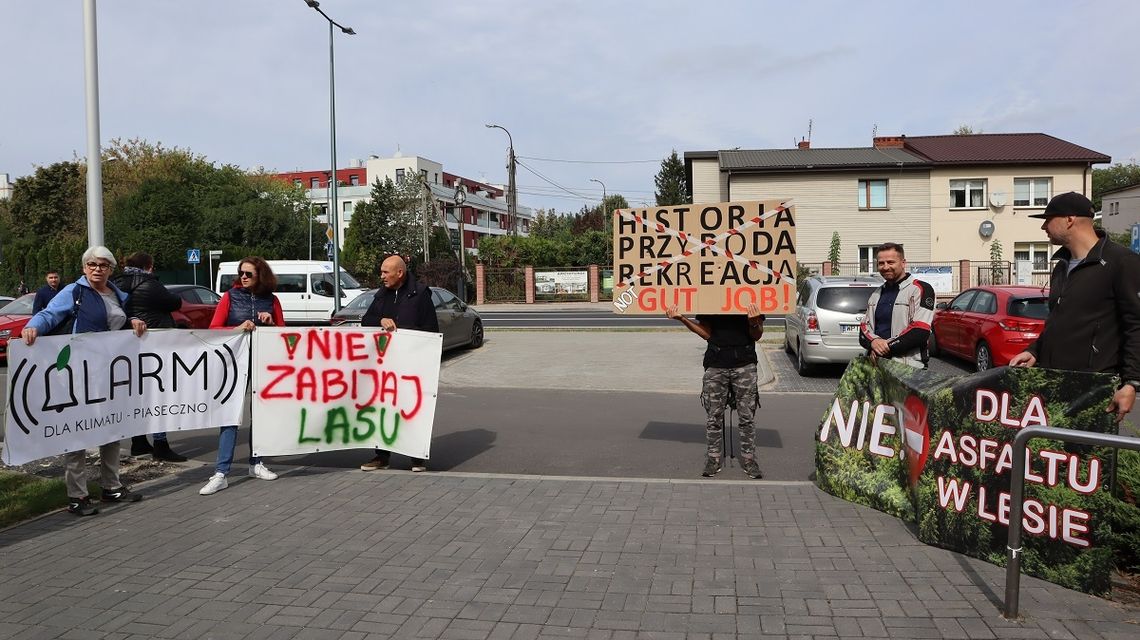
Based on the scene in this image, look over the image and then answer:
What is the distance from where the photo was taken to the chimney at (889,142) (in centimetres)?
4403

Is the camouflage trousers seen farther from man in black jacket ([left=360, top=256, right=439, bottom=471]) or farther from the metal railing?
the metal railing

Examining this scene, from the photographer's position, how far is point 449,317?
16.9 meters

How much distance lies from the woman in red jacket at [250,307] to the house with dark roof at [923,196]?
34584 millimetres

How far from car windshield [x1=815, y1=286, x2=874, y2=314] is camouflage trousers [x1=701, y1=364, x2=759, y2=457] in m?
6.97

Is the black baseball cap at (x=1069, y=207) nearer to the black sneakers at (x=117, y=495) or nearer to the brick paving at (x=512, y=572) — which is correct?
the brick paving at (x=512, y=572)

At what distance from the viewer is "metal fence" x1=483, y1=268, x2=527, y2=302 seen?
4341 centimetres

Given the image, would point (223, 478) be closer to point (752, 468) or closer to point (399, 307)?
point (399, 307)

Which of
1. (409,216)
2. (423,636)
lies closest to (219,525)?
(423,636)

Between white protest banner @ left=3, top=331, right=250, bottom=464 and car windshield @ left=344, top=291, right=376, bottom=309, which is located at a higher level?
car windshield @ left=344, top=291, right=376, bottom=309

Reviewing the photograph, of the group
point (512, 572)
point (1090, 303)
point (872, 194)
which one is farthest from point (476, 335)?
point (872, 194)

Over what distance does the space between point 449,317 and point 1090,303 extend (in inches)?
538

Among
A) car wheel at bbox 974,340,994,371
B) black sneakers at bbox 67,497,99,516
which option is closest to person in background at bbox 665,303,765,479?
black sneakers at bbox 67,497,99,516

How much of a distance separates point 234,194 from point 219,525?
62.0 metres

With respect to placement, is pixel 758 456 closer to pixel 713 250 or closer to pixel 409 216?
pixel 713 250
